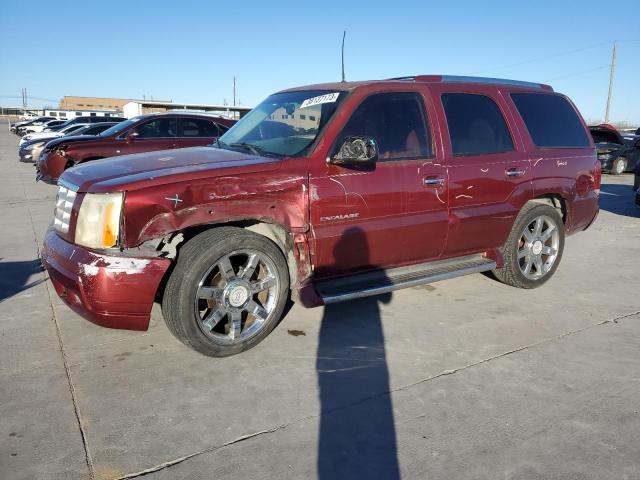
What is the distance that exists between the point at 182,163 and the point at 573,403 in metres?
3.00

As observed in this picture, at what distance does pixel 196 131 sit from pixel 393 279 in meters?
7.67

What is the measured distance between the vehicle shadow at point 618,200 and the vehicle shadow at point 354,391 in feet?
25.0

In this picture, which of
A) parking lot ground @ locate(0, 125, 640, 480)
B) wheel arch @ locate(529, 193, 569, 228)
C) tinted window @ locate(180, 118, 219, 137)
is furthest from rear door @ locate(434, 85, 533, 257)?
tinted window @ locate(180, 118, 219, 137)

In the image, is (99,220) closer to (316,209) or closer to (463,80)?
(316,209)

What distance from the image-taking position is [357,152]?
3695 millimetres

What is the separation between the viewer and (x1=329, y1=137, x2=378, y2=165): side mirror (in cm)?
366

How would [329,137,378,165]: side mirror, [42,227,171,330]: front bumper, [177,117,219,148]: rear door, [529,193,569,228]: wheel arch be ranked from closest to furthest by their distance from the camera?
[42,227,171,330]: front bumper < [329,137,378,165]: side mirror < [529,193,569,228]: wheel arch < [177,117,219,148]: rear door

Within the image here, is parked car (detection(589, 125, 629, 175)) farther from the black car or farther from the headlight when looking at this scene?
the headlight

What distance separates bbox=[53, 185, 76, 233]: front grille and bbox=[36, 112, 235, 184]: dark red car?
6.48 m

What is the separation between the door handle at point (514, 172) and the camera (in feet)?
15.5

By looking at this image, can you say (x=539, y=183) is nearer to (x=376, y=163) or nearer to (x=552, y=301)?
(x=552, y=301)

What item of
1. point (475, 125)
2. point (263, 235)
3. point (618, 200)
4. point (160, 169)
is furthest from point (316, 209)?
point (618, 200)

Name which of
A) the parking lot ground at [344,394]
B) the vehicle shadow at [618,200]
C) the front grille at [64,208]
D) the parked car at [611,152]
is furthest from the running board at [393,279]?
the parked car at [611,152]

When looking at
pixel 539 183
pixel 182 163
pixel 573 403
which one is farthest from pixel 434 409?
pixel 539 183
